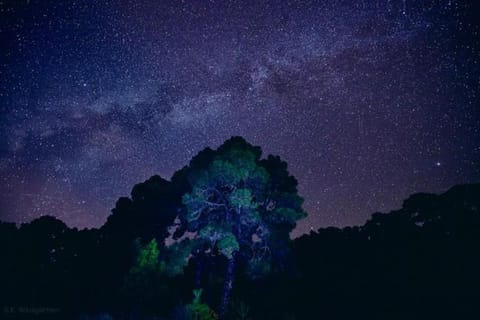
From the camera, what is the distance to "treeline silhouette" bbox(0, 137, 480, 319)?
1738 centimetres

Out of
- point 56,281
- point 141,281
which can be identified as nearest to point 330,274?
point 141,281

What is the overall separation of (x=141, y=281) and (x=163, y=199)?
7532mm

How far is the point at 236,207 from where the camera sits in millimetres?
16953

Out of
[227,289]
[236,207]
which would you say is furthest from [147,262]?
[236,207]

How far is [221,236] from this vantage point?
16.6 meters

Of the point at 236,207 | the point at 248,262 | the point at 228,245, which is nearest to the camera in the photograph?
the point at 228,245

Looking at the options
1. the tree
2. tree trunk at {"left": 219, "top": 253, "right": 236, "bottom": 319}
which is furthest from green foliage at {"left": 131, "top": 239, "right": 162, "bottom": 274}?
tree trunk at {"left": 219, "top": 253, "right": 236, "bottom": 319}

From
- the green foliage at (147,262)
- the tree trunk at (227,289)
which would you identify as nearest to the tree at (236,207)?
the tree trunk at (227,289)

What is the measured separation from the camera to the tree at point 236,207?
16.7 meters

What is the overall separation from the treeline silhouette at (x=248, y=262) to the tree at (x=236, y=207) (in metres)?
0.08

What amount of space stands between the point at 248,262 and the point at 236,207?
10.5ft

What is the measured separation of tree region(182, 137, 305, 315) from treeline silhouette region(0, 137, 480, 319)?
0.28 feet

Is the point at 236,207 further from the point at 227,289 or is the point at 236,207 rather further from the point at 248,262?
the point at 227,289

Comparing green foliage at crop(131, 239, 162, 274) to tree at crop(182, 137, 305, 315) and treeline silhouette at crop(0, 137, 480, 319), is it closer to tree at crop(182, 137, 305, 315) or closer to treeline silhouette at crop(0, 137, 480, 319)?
treeline silhouette at crop(0, 137, 480, 319)
